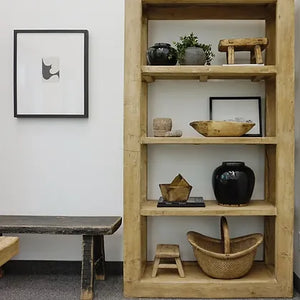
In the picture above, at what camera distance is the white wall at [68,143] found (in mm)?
2873

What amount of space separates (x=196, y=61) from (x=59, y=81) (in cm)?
97

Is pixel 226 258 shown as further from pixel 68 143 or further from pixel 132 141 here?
pixel 68 143

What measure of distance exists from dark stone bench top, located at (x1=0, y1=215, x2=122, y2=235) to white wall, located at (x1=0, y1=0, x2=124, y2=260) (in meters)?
0.27

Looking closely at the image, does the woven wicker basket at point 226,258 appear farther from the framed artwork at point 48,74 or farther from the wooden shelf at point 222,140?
the framed artwork at point 48,74

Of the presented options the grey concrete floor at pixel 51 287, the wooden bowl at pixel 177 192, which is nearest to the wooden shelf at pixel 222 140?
the wooden bowl at pixel 177 192

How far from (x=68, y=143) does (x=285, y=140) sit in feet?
4.70

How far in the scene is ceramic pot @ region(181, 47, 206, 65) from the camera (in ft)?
8.27

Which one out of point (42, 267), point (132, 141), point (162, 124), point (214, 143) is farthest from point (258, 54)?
point (42, 267)

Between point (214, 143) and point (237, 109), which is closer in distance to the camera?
point (214, 143)

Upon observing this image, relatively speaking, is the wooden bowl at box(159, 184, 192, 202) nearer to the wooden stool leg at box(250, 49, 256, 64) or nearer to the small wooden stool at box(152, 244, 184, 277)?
the small wooden stool at box(152, 244, 184, 277)

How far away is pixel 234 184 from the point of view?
2.53 metres

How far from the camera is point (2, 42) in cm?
291

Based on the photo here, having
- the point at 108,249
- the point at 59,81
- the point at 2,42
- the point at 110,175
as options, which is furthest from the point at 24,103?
the point at 108,249

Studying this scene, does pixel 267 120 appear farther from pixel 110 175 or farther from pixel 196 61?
pixel 110 175
